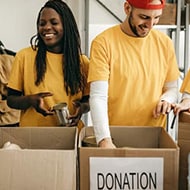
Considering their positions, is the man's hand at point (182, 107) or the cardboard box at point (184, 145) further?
the man's hand at point (182, 107)

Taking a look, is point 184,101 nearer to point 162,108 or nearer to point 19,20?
point 162,108

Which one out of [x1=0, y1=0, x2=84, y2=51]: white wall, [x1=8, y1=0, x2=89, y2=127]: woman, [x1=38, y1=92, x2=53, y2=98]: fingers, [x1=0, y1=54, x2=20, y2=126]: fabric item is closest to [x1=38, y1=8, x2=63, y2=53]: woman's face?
[x1=8, y1=0, x2=89, y2=127]: woman

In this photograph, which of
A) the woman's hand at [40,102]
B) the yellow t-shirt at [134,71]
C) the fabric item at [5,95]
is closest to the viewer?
the yellow t-shirt at [134,71]

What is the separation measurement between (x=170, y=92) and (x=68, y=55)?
1.58 ft

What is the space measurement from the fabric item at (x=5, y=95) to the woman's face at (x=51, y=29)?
0.99 meters

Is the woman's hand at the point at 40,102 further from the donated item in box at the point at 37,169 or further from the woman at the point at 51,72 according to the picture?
→ the donated item in box at the point at 37,169

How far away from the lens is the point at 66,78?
4.96 feet

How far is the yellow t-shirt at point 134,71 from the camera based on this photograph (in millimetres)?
1287

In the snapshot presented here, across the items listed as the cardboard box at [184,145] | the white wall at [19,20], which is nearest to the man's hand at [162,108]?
the cardboard box at [184,145]

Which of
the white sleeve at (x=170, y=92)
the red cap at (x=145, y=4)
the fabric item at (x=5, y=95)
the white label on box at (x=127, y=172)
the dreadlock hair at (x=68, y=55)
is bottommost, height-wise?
the fabric item at (x=5, y=95)

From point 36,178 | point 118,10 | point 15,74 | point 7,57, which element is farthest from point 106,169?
point 118,10

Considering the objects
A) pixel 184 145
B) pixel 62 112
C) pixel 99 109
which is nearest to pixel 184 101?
pixel 184 145

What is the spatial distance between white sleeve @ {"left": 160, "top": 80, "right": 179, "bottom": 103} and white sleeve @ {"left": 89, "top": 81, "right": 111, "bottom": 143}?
26cm

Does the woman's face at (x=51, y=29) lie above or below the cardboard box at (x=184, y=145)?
above
